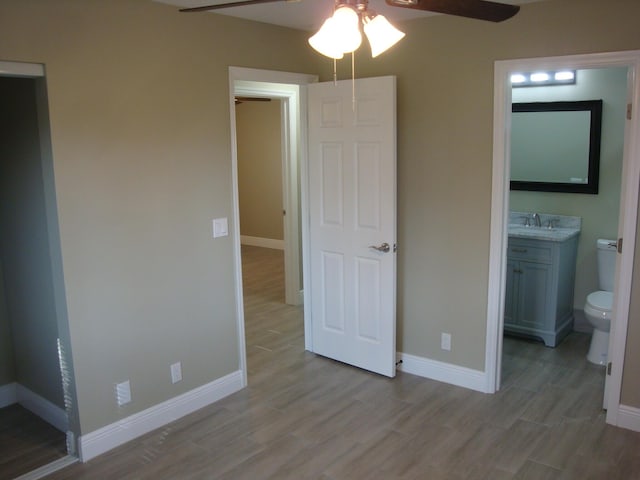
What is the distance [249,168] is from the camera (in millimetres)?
8477

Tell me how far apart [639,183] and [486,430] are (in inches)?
62.8

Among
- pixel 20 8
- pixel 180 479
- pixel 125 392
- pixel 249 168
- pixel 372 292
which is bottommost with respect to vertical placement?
pixel 180 479

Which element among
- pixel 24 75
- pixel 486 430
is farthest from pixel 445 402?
pixel 24 75

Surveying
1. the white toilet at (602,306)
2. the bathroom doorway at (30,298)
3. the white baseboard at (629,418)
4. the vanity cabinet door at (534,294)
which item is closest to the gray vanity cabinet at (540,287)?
the vanity cabinet door at (534,294)

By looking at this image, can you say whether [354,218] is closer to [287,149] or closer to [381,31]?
[287,149]

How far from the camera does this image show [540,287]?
14.2 feet

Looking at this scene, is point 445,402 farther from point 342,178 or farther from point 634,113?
point 634,113

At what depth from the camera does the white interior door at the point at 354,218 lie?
12.0 feet

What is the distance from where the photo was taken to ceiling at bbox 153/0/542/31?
3.06 metres

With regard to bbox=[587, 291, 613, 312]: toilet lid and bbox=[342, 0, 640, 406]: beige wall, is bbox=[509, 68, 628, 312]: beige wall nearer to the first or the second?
bbox=[587, 291, 613, 312]: toilet lid

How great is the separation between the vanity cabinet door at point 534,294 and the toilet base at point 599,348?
37 centimetres

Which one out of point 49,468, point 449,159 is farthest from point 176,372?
point 449,159

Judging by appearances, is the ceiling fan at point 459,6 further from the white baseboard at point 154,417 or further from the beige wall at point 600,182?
Answer: the beige wall at point 600,182

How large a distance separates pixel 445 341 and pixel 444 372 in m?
0.22
